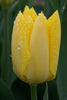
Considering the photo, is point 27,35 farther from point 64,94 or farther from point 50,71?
point 64,94

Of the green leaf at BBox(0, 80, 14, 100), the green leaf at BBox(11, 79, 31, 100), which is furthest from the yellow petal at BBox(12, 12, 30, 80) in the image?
the green leaf at BBox(11, 79, 31, 100)

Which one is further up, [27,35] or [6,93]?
[27,35]

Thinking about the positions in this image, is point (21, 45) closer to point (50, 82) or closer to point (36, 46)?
point (36, 46)

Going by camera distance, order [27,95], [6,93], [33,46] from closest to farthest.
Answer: [33,46]
[6,93]
[27,95]

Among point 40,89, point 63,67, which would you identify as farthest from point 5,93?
point 63,67

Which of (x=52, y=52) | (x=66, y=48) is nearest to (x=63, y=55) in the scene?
(x=66, y=48)

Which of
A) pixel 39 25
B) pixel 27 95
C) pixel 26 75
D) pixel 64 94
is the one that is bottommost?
pixel 27 95

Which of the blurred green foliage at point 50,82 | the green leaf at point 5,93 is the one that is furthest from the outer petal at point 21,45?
the green leaf at point 5,93

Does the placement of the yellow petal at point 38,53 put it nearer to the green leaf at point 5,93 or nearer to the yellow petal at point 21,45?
the yellow petal at point 21,45
